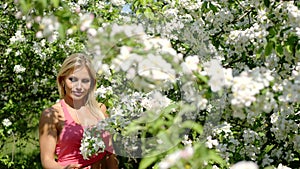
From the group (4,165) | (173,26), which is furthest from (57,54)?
(173,26)

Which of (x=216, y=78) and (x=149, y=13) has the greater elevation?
(x=149, y=13)

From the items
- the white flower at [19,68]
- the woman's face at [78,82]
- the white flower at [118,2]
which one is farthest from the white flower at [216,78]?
the white flower at [19,68]

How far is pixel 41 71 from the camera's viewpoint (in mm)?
5133

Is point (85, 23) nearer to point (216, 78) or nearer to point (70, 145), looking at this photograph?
point (216, 78)

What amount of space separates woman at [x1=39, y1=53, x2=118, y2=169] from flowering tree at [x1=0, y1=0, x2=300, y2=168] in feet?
0.46

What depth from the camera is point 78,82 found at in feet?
9.37

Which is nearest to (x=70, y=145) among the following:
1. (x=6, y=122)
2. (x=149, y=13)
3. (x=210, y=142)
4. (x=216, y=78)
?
(x=210, y=142)

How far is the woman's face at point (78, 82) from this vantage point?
9.32ft

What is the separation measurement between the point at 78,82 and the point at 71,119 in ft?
0.73

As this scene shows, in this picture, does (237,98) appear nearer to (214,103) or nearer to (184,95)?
(184,95)

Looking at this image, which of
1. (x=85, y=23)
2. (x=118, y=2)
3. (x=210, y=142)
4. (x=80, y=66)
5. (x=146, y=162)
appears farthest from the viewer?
(x=118, y=2)

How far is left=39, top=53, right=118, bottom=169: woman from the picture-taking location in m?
2.83

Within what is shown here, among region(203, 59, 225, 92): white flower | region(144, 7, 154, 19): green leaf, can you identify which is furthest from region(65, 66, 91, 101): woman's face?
region(203, 59, 225, 92): white flower

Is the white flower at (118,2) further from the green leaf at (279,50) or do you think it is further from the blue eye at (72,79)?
the green leaf at (279,50)
